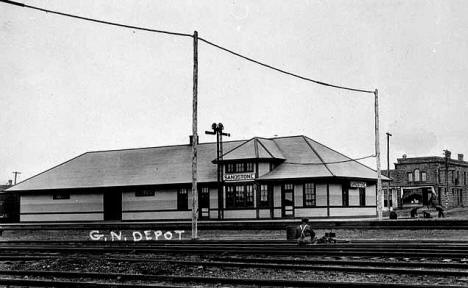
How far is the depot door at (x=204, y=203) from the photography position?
42.6 metres

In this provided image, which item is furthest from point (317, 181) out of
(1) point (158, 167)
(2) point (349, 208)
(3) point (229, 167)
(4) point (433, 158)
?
(4) point (433, 158)

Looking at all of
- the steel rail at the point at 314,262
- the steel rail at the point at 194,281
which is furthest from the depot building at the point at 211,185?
the steel rail at the point at 194,281

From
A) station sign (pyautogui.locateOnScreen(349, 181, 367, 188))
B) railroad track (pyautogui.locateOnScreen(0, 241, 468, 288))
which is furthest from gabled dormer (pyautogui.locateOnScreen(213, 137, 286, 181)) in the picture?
railroad track (pyautogui.locateOnScreen(0, 241, 468, 288))

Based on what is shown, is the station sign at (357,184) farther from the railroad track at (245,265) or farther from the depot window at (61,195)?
the depot window at (61,195)

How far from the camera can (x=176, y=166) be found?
4525cm

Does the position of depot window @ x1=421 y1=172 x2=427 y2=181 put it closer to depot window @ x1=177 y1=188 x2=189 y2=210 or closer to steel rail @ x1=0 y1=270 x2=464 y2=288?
depot window @ x1=177 y1=188 x2=189 y2=210

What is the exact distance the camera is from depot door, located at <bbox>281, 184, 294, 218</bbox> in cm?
3975

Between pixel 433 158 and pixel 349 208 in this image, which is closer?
pixel 349 208

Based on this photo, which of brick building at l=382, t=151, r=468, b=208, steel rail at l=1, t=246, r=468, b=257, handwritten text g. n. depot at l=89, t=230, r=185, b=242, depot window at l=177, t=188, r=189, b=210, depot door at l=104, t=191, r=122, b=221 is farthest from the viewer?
brick building at l=382, t=151, r=468, b=208

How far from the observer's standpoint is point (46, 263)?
55.2 ft

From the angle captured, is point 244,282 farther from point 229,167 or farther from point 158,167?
point 158,167

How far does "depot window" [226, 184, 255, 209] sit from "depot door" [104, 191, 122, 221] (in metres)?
9.70

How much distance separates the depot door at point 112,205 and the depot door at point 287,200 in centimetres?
1360

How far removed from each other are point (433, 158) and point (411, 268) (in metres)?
67.3
